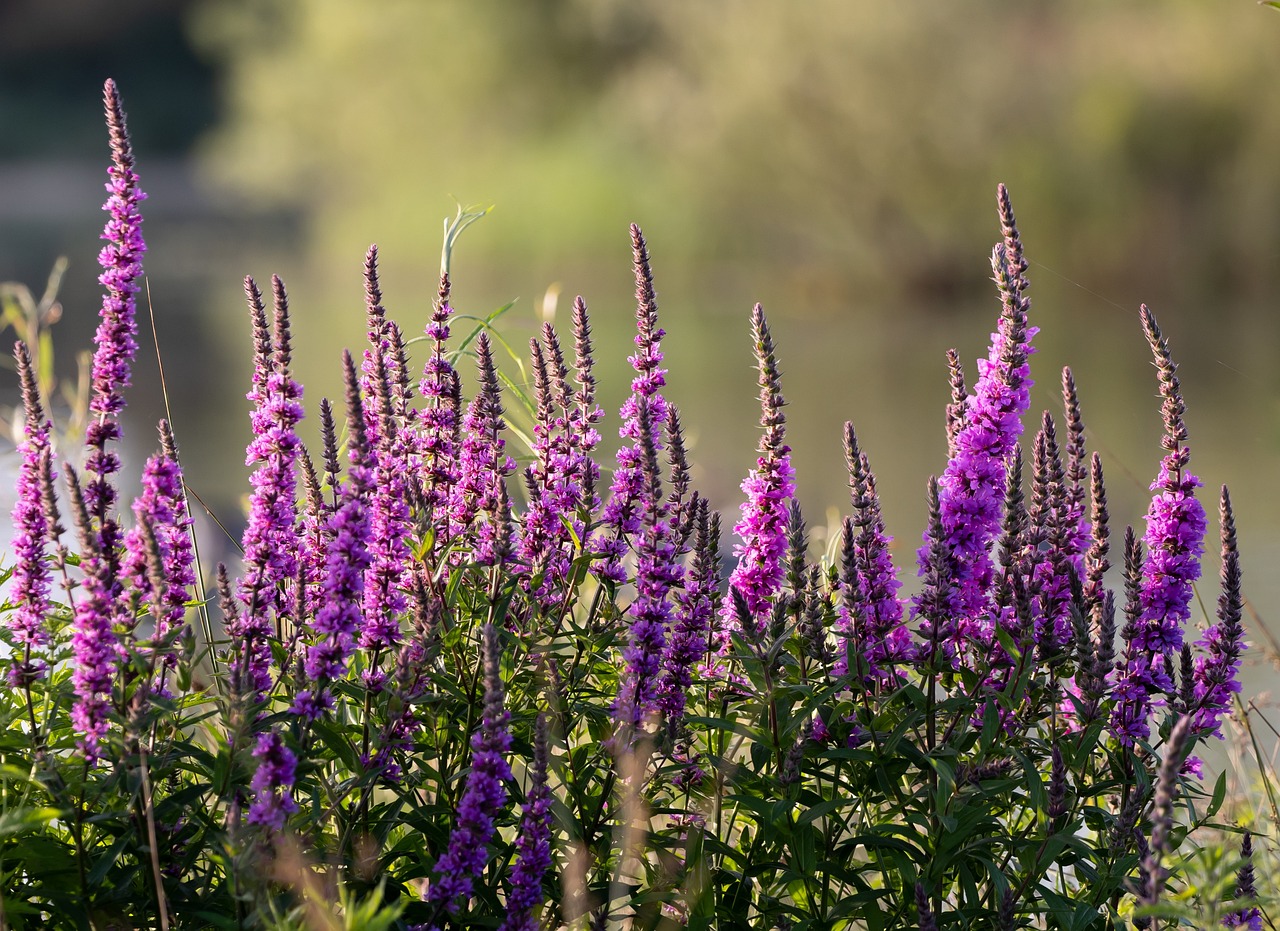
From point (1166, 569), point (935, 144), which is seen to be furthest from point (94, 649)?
point (935, 144)

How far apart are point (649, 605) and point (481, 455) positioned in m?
0.55

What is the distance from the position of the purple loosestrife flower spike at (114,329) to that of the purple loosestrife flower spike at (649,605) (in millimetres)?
809

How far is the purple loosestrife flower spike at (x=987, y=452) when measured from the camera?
2.40 metres

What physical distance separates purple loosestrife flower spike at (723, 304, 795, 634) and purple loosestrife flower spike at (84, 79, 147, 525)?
103cm

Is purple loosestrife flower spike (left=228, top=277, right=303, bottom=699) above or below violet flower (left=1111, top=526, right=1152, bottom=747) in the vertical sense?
above

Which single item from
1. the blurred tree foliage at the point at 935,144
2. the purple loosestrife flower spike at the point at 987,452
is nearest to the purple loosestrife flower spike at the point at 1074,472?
the purple loosestrife flower spike at the point at 987,452

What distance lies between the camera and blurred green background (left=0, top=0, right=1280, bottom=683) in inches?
431

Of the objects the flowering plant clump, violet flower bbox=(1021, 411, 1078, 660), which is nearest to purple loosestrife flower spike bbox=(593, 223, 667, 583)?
the flowering plant clump

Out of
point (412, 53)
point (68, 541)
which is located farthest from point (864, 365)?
point (412, 53)

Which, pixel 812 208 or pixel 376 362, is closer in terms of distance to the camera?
pixel 376 362

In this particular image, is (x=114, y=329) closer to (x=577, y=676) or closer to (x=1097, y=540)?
(x=577, y=676)

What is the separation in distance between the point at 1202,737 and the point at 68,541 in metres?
4.60

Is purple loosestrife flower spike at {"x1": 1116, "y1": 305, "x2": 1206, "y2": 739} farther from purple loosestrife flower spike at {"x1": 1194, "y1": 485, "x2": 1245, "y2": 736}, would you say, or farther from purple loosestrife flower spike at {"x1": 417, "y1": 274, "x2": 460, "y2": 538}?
purple loosestrife flower spike at {"x1": 417, "y1": 274, "x2": 460, "y2": 538}

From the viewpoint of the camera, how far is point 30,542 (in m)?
2.08
